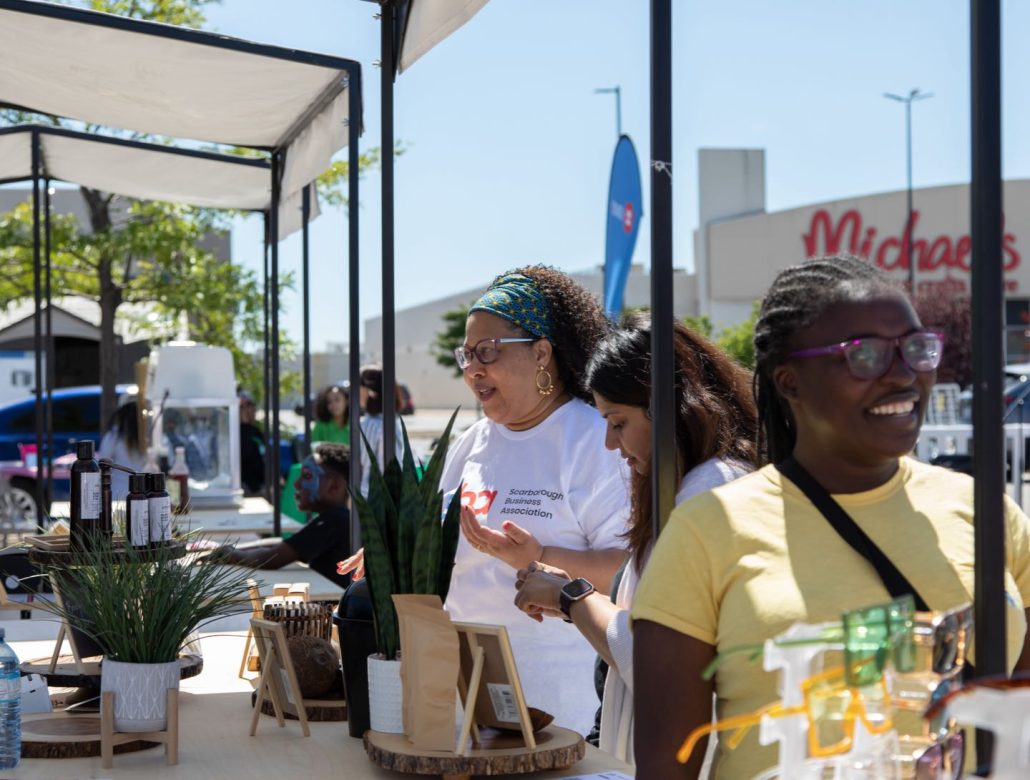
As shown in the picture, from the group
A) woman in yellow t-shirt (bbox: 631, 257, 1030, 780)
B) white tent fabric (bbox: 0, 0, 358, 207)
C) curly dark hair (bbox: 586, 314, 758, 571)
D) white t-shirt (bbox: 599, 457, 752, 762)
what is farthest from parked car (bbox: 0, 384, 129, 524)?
woman in yellow t-shirt (bbox: 631, 257, 1030, 780)

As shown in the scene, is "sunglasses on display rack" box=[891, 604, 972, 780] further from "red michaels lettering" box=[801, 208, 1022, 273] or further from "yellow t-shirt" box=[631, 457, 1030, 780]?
"red michaels lettering" box=[801, 208, 1022, 273]

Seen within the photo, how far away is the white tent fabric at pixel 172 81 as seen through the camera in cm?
370

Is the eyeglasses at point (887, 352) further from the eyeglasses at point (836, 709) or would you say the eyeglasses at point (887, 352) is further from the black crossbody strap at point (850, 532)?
the eyeglasses at point (836, 709)

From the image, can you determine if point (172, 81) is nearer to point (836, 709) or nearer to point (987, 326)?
Answer: point (987, 326)

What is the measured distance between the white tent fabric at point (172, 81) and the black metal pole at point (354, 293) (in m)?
0.08

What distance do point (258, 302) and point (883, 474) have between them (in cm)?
1110

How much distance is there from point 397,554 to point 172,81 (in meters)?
2.57

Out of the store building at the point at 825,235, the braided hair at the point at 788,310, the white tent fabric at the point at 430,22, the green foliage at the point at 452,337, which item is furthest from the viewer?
the green foliage at the point at 452,337

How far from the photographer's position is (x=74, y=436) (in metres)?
12.1

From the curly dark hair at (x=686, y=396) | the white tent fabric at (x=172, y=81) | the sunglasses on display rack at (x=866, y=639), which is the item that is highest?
the white tent fabric at (x=172, y=81)

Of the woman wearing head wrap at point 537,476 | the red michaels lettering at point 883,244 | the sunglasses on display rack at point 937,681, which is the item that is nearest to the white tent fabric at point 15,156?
the woman wearing head wrap at point 537,476

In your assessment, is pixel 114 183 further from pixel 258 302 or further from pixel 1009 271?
pixel 1009 271

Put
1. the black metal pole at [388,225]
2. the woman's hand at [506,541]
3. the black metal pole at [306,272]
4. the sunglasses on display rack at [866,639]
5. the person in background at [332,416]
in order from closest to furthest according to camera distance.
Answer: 1. the sunglasses on display rack at [866,639]
2. the woman's hand at [506,541]
3. the black metal pole at [388,225]
4. the black metal pole at [306,272]
5. the person in background at [332,416]

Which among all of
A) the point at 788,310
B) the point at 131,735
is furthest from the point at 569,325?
the point at 788,310
